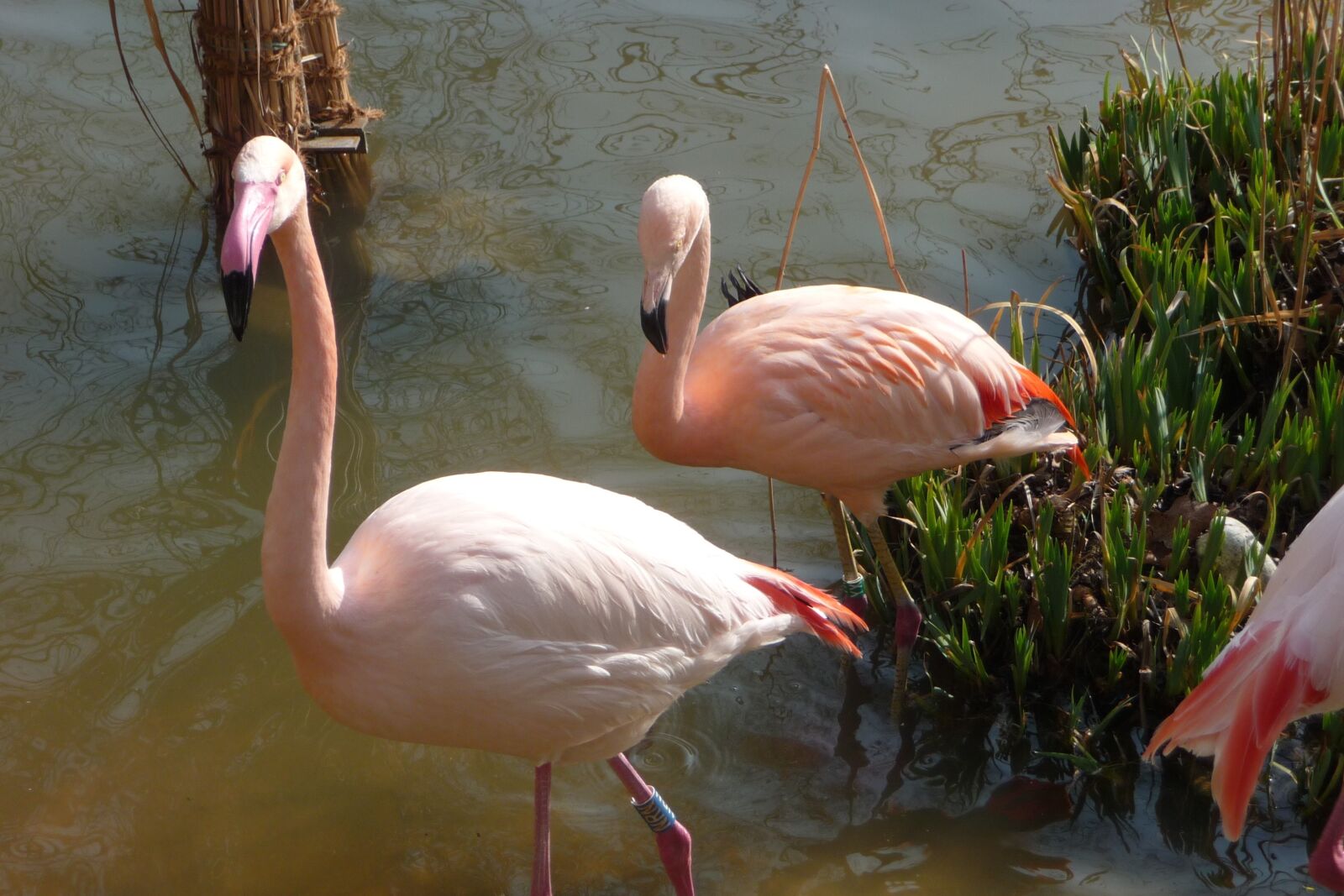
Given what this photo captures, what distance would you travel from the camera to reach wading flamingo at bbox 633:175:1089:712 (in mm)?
3457

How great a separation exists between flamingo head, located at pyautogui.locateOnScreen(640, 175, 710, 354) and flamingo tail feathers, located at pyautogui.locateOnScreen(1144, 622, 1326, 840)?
144 centimetres

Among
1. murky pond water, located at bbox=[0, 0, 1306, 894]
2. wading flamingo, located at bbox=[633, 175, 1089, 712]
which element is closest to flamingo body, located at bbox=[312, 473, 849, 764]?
wading flamingo, located at bbox=[633, 175, 1089, 712]

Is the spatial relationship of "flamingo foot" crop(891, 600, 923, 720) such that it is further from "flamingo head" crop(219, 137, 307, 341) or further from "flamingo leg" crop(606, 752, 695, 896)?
"flamingo head" crop(219, 137, 307, 341)

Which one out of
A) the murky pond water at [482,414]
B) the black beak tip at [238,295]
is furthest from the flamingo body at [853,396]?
the black beak tip at [238,295]

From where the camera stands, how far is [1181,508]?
377cm

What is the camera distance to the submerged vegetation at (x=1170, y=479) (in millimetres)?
3465

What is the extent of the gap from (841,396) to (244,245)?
1784mm

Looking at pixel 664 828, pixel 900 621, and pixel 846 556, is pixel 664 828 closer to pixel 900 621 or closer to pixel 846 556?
pixel 900 621

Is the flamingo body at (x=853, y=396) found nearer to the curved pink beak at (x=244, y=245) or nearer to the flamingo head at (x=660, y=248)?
the flamingo head at (x=660, y=248)

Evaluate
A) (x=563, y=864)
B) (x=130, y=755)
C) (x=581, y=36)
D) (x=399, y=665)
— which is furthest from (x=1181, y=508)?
(x=581, y=36)

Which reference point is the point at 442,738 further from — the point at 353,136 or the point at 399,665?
the point at 353,136

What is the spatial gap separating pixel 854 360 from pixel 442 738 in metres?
1.48

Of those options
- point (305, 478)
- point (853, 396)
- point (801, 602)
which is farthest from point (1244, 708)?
point (305, 478)

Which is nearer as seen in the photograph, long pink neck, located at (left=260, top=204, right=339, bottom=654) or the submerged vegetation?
long pink neck, located at (left=260, top=204, right=339, bottom=654)
